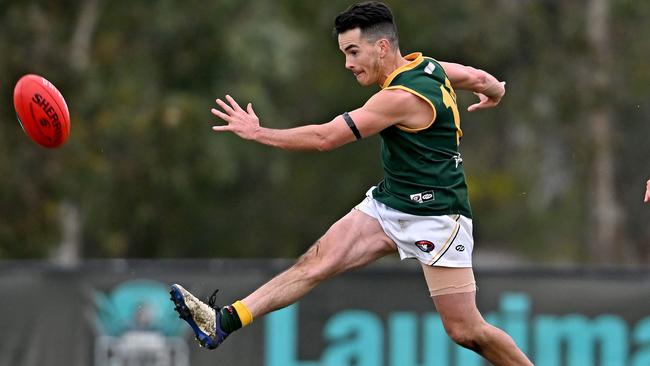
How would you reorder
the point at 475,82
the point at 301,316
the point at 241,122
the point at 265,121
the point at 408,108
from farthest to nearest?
the point at 265,121, the point at 301,316, the point at 475,82, the point at 408,108, the point at 241,122

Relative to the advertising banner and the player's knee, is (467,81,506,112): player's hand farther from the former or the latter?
the advertising banner

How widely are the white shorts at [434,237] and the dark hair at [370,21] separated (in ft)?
3.36

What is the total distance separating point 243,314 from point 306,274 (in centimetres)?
45

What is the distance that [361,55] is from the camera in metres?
8.12

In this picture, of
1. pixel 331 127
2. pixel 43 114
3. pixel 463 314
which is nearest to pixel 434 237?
pixel 463 314

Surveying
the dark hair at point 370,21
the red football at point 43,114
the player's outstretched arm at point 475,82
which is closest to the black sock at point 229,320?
the red football at point 43,114

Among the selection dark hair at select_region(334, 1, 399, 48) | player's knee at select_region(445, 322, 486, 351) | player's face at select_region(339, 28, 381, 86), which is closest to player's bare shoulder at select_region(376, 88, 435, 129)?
player's face at select_region(339, 28, 381, 86)

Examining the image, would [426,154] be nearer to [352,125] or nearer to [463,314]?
[352,125]

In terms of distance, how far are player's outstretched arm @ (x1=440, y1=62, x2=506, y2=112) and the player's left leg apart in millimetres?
1237

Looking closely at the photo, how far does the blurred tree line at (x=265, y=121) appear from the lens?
24.8 m

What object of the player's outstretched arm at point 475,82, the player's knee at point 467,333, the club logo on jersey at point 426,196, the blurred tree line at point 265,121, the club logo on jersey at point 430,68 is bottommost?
the player's knee at point 467,333

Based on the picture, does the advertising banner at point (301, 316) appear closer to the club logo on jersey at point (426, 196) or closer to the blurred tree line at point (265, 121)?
the club logo on jersey at point (426, 196)

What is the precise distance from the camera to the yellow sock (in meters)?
8.17

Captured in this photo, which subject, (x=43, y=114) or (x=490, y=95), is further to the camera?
(x=490, y=95)
